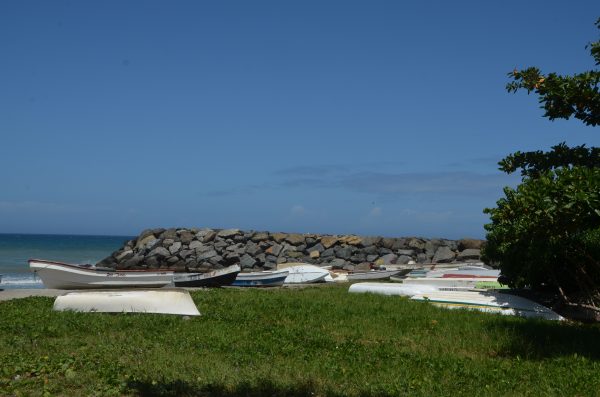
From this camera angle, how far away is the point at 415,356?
29.1 feet

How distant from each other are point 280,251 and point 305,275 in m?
14.7

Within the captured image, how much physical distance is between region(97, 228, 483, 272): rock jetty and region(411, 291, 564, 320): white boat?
67.6ft

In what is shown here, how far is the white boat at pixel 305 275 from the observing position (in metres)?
25.9

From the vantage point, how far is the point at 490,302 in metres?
14.3

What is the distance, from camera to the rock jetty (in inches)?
1517

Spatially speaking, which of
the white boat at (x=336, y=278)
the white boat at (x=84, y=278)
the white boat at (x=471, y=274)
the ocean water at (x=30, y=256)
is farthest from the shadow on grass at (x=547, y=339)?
the ocean water at (x=30, y=256)

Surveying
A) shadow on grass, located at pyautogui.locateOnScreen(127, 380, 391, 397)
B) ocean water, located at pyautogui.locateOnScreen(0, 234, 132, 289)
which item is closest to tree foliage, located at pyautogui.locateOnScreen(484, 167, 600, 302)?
shadow on grass, located at pyautogui.locateOnScreen(127, 380, 391, 397)

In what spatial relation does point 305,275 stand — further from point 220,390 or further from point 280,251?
point 220,390

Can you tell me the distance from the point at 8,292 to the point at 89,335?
8849 millimetres

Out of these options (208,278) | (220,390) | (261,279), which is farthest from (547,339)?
(261,279)

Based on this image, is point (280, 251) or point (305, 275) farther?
point (280, 251)

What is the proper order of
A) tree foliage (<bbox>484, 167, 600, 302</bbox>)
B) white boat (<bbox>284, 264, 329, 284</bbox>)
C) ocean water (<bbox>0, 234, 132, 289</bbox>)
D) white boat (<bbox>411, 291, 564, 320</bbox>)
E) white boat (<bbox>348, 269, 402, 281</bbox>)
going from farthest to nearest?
ocean water (<bbox>0, 234, 132, 289</bbox>), white boat (<bbox>348, 269, 402, 281</bbox>), white boat (<bbox>284, 264, 329, 284</bbox>), white boat (<bbox>411, 291, 564, 320</bbox>), tree foliage (<bbox>484, 167, 600, 302</bbox>)

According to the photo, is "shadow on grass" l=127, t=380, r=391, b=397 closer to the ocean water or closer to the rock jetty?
the ocean water

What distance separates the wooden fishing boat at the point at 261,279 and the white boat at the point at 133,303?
10.5 metres
